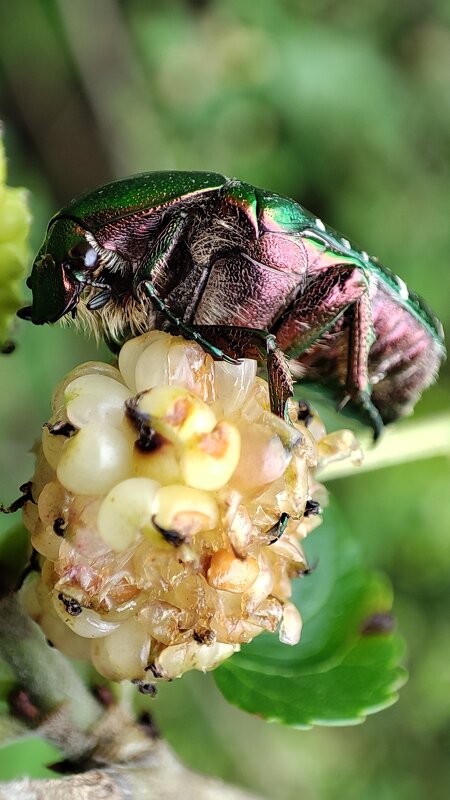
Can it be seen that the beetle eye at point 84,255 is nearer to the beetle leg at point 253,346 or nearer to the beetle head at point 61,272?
the beetle head at point 61,272

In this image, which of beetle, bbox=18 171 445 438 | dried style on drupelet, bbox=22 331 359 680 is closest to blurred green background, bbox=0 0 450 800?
beetle, bbox=18 171 445 438

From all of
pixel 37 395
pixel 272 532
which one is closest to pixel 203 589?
pixel 272 532

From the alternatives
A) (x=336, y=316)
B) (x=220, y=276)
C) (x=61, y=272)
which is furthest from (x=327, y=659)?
(x=61, y=272)

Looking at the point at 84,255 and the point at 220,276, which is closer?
the point at 84,255

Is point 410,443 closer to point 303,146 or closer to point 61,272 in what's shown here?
point 61,272

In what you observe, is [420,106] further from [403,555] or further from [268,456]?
[268,456]

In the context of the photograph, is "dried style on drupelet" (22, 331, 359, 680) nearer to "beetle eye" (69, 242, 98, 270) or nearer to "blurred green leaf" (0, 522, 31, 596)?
"blurred green leaf" (0, 522, 31, 596)
